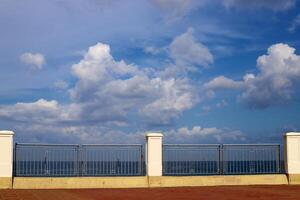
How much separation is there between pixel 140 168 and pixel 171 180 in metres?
1.61

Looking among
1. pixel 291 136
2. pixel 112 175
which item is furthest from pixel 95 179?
pixel 291 136

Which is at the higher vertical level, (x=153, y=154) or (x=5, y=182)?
(x=153, y=154)

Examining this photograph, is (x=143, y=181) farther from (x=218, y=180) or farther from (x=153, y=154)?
(x=218, y=180)

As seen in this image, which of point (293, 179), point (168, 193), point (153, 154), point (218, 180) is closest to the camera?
point (168, 193)

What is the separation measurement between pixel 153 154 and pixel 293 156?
24.1 feet

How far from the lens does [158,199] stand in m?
19.5

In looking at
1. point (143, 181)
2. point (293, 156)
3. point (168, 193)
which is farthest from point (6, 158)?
point (293, 156)

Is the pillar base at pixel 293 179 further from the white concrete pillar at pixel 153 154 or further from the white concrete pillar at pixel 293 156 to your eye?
the white concrete pillar at pixel 153 154

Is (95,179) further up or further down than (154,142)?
further down

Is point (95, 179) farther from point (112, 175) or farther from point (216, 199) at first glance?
point (216, 199)

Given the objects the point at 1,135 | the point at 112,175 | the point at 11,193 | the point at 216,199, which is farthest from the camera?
the point at 112,175

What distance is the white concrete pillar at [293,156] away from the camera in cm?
2691

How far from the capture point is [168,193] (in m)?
22.0

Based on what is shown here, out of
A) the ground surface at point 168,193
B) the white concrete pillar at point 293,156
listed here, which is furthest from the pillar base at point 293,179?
the ground surface at point 168,193
